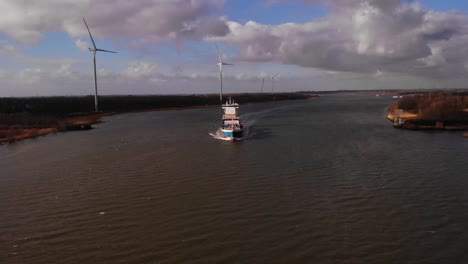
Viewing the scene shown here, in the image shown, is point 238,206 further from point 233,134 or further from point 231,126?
point 231,126

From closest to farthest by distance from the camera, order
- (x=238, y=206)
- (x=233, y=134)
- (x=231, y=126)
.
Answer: (x=238, y=206) < (x=233, y=134) < (x=231, y=126)

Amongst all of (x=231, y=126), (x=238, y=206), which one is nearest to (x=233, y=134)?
(x=231, y=126)

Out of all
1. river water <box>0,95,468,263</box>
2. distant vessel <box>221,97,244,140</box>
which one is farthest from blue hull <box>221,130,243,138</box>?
river water <box>0,95,468,263</box>

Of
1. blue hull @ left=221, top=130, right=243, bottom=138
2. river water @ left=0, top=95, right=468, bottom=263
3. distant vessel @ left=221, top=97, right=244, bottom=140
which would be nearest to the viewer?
river water @ left=0, top=95, right=468, bottom=263

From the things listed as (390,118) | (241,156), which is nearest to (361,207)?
(241,156)

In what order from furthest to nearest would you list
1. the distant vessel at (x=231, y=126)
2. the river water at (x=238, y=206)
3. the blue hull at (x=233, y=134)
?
the distant vessel at (x=231, y=126) → the blue hull at (x=233, y=134) → the river water at (x=238, y=206)

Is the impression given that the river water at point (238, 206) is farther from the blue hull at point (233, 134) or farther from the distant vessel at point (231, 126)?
the distant vessel at point (231, 126)

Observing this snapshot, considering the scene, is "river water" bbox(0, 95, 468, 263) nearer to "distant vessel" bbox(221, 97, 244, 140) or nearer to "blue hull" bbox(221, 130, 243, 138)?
"blue hull" bbox(221, 130, 243, 138)

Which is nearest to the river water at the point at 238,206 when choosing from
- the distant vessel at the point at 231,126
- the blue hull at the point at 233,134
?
the blue hull at the point at 233,134

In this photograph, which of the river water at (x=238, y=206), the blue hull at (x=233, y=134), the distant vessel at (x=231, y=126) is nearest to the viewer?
the river water at (x=238, y=206)
